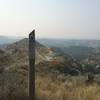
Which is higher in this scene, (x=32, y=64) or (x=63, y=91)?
(x=32, y=64)

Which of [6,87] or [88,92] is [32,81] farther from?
[88,92]

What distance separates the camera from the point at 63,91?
1114 centimetres

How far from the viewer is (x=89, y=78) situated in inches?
588

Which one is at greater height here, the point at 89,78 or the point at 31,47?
the point at 31,47

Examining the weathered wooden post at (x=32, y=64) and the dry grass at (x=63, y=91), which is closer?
the weathered wooden post at (x=32, y=64)

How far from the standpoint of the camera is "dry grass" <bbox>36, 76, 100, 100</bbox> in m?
10.4

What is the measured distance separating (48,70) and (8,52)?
11.3ft

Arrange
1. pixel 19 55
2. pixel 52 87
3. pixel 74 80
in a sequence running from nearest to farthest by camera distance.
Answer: pixel 52 87
pixel 74 80
pixel 19 55

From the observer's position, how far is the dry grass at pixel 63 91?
34.2 feet

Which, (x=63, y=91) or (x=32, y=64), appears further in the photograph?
(x=63, y=91)

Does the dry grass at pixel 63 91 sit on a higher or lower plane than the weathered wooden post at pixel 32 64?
lower

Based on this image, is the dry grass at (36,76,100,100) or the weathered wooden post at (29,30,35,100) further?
the dry grass at (36,76,100,100)

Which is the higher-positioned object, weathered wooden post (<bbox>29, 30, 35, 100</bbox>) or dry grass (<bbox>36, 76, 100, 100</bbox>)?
weathered wooden post (<bbox>29, 30, 35, 100</bbox>)

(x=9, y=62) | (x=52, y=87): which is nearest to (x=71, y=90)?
(x=52, y=87)
